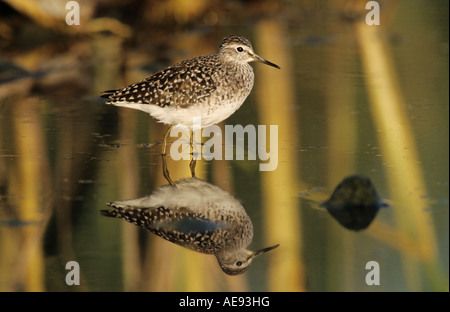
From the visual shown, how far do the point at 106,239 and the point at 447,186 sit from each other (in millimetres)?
3008

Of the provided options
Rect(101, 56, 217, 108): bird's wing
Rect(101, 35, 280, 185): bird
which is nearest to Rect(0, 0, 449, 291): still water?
Rect(101, 35, 280, 185): bird

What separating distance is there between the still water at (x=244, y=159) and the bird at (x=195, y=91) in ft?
1.58

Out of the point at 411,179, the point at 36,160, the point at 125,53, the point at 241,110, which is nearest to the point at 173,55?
the point at 125,53

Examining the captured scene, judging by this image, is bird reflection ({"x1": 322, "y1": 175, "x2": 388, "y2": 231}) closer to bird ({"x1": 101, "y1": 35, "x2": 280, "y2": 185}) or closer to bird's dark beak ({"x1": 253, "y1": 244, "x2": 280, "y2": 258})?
bird's dark beak ({"x1": 253, "y1": 244, "x2": 280, "y2": 258})

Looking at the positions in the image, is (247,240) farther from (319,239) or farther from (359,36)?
(359,36)

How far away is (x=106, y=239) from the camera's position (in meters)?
6.27

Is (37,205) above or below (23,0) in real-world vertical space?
below

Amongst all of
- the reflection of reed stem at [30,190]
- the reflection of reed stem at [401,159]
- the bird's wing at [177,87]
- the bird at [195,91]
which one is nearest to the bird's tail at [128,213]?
the reflection of reed stem at [30,190]

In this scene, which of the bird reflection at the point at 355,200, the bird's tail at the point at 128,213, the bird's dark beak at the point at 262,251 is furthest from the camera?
the bird reflection at the point at 355,200

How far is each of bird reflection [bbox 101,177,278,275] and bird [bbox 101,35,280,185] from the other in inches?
24.0

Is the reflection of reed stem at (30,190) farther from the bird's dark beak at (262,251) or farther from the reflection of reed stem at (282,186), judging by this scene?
the reflection of reed stem at (282,186)

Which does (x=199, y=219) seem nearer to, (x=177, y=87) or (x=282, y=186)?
(x=282, y=186)

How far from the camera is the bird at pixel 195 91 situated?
7.83 m

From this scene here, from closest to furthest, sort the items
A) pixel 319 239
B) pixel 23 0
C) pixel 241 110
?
pixel 319 239 → pixel 241 110 → pixel 23 0
